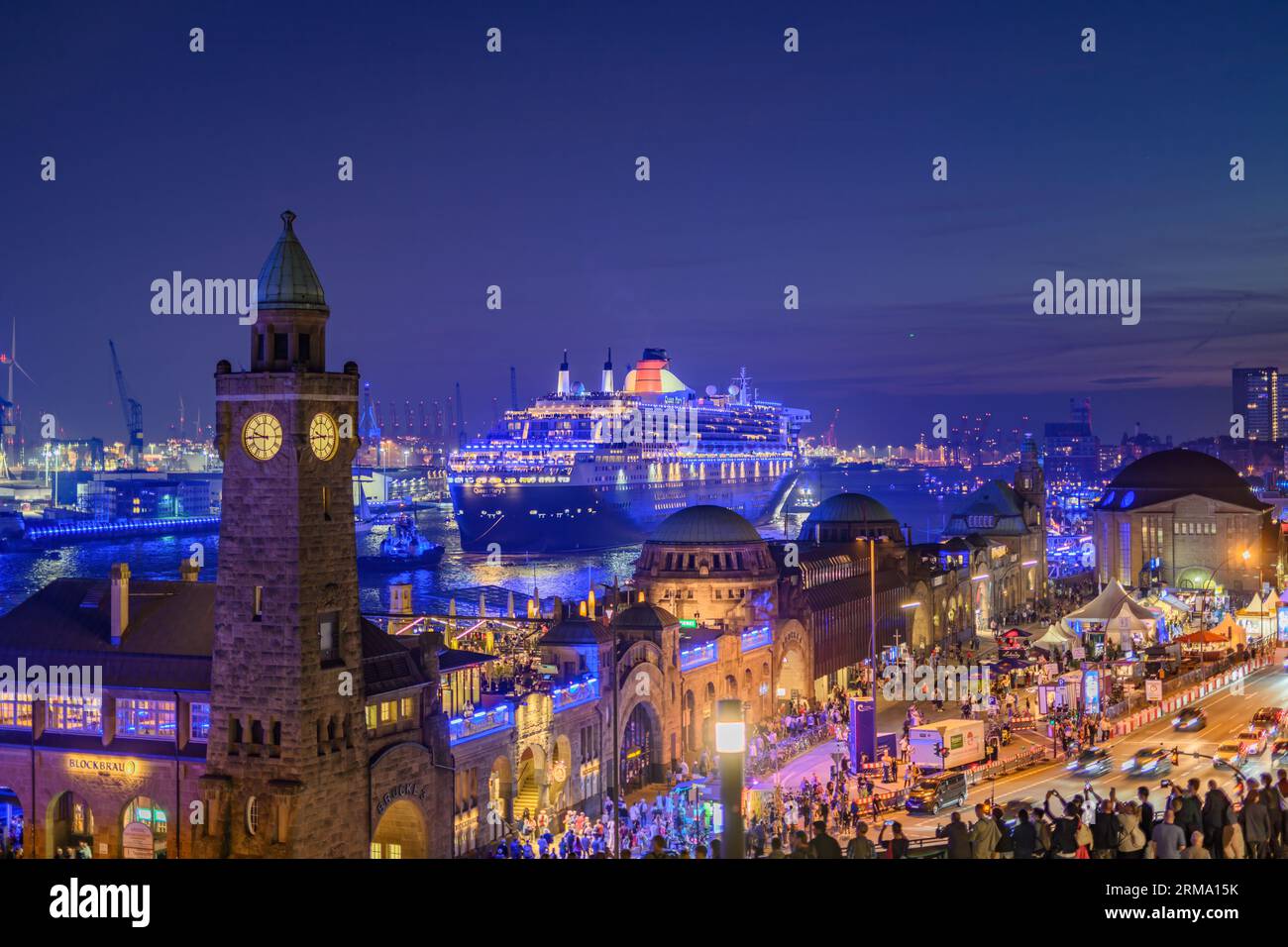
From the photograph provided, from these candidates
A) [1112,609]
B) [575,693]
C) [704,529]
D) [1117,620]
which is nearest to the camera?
[575,693]

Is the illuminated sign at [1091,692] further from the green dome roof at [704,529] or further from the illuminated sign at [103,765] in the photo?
the illuminated sign at [103,765]

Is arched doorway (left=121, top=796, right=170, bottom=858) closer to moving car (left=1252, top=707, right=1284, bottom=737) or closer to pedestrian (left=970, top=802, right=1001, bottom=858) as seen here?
pedestrian (left=970, top=802, right=1001, bottom=858)

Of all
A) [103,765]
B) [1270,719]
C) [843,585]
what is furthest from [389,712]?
[843,585]

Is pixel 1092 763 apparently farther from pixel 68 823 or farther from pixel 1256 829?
pixel 68 823

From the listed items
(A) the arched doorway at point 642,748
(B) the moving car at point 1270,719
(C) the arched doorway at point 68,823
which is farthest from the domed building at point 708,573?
(C) the arched doorway at point 68,823

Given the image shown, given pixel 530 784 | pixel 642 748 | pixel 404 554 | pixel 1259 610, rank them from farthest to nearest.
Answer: pixel 404 554 < pixel 1259 610 < pixel 642 748 < pixel 530 784
